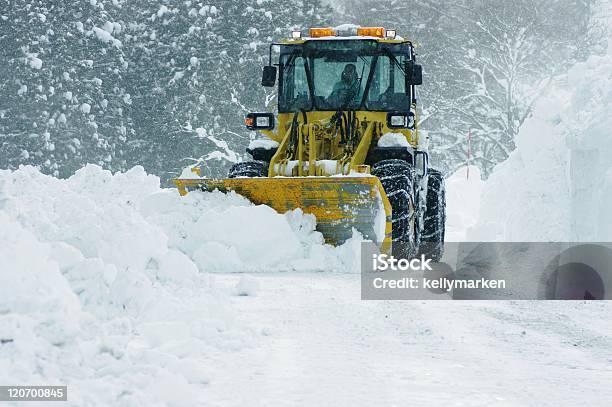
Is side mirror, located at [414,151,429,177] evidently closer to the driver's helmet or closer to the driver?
the driver

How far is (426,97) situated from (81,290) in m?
28.3

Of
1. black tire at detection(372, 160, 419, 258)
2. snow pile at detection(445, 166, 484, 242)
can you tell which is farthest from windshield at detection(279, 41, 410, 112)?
snow pile at detection(445, 166, 484, 242)

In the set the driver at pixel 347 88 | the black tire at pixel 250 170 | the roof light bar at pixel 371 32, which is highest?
the roof light bar at pixel 371 32

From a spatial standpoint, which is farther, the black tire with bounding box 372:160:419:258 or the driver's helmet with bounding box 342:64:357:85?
the driver's helmet with bounding box 342:64:357:85

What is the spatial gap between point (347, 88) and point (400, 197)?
77.1 inches

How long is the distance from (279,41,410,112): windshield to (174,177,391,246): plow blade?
6.03ft

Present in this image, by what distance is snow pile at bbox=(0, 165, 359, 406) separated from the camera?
3615 mm

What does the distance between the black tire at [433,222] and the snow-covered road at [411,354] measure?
14.3ft

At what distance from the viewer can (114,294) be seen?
16.3 ft

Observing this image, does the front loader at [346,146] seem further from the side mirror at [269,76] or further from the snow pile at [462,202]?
the snow pile at [462,202]

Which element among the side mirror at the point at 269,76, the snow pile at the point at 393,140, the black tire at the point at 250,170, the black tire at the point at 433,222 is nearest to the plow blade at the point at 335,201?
the black tire at the point at 250,170

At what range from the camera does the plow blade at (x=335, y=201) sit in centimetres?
878

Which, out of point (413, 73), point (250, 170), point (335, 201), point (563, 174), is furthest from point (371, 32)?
point (563, 174)

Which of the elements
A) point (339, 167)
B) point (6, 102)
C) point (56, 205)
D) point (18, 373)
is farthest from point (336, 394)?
point (6, 102)
